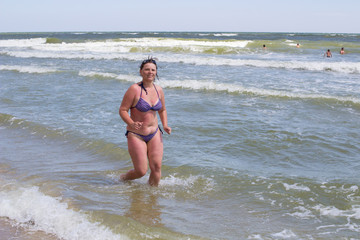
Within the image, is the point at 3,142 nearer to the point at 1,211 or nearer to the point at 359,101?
the point at 1,211

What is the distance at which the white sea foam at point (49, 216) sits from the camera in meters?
3.79

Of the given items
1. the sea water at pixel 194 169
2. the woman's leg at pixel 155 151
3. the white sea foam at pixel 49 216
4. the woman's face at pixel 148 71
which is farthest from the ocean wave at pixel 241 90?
the white sea foam at pixel 49 216

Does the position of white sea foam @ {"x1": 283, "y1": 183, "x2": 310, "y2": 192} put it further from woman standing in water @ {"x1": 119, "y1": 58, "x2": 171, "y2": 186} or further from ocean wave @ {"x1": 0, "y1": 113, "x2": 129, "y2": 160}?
ocean wave @ {"x1": 0, "y1": 113, "x2": 129, "y2": 160}

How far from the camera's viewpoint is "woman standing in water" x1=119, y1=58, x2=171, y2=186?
4722mm

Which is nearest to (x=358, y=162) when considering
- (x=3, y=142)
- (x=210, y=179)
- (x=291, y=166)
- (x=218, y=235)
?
(x=291, y=166)

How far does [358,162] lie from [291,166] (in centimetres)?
115

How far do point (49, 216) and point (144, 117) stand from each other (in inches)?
62.5

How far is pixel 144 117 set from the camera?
4.84 meters

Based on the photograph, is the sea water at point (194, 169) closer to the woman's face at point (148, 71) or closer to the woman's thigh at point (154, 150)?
the woman's thigh at point (154, 150)

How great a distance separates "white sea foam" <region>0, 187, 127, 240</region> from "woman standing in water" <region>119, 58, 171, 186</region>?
1.06 metres

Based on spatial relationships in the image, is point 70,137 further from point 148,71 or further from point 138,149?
point 148,71

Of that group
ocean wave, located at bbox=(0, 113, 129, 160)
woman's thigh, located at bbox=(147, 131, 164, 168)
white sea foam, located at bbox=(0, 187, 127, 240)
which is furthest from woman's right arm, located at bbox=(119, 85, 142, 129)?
ocean wave, located at bbox=(0, 113, 129, 160)

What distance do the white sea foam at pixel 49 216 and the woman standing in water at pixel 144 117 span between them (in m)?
1.06

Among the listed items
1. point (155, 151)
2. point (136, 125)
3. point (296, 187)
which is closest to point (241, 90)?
point (296, 187)
